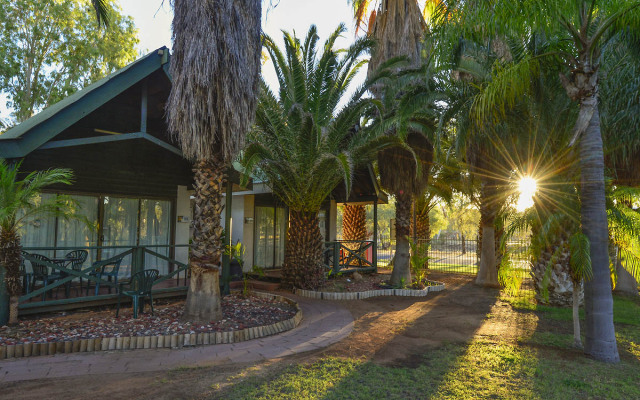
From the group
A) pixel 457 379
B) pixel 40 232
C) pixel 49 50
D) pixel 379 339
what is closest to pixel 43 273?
pixel 40 232

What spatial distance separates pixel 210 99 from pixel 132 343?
3812 millimetres

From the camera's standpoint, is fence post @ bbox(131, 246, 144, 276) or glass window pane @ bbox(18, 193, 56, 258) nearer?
fence post @ bbox(131, 246, 144, 276)

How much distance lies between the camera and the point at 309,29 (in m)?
9.96

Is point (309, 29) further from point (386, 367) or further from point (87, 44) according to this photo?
point (87, 44)

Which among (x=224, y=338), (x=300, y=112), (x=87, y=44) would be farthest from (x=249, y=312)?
(x=87, y=44)

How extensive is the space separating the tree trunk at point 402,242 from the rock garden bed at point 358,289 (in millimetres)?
459

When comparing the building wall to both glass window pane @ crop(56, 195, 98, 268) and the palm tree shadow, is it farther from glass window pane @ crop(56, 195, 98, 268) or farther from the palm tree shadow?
the palm tree shadow

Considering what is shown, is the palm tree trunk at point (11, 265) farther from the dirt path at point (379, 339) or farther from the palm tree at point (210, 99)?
the palm tree at point (210, 99)

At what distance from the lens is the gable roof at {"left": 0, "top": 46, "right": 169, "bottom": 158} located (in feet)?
21.1

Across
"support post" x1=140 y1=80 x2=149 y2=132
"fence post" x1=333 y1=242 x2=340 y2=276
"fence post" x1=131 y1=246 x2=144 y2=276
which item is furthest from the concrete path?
"fence post" x1=333 y1=242 x2=340 y2=276

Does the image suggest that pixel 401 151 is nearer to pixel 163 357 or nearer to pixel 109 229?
pixel 109 229

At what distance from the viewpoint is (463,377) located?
4699 mm

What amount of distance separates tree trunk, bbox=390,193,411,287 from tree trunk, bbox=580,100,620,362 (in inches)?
246

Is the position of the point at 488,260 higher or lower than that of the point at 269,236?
lower
